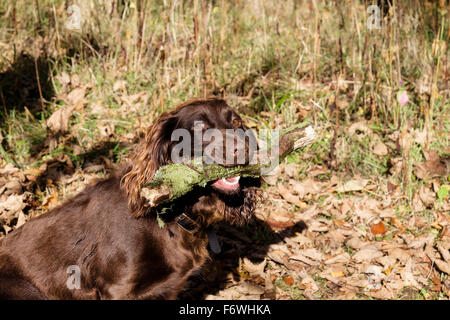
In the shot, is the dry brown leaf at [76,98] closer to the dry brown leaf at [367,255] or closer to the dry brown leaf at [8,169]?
the dry brown leaf at [8,169]

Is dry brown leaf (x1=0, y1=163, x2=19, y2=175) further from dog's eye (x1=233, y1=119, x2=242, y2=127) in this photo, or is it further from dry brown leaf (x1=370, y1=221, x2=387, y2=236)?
dry brown leaf (x1=370, y1=221, x2=387, y2=236)

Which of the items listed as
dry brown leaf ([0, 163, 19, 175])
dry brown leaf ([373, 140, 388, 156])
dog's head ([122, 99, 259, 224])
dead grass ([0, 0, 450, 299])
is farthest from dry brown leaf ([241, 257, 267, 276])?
dry brown leaf ([0, 163, 19, 175])

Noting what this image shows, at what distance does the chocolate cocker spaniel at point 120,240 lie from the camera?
3045mm

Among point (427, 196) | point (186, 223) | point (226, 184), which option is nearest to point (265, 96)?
point (427, 196)

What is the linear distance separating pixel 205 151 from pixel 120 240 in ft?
2.48

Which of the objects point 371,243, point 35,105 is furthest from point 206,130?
point 35,105

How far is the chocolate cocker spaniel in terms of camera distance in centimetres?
304

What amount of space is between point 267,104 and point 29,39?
277 cm

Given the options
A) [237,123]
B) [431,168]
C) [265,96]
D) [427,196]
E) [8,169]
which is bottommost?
[427,196]

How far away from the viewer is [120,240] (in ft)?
10.0

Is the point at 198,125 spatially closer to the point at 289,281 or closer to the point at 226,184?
the point at 226,184

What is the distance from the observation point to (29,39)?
18.8 feet

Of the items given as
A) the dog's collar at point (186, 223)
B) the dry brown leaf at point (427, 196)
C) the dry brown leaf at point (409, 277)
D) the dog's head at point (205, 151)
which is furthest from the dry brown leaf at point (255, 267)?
the dry brown leaf at point (427, 196)

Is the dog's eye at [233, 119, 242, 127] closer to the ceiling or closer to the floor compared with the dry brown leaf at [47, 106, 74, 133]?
closer to the ceiling
